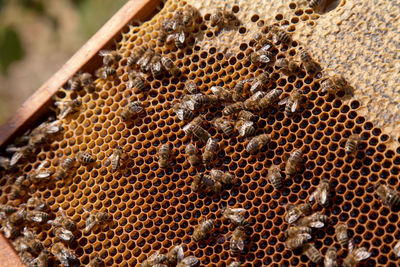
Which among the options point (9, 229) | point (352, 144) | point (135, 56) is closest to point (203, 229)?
point (352, 144)

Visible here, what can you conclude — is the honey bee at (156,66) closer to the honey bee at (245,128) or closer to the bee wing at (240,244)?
the honey bee at (245,128)

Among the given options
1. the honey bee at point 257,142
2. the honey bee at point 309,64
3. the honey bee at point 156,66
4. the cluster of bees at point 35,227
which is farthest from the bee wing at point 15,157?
the honey bee at point 309,64

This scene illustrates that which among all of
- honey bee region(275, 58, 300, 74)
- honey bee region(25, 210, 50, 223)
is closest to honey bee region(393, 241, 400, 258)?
honey bee region(275, 58, 300, 74)

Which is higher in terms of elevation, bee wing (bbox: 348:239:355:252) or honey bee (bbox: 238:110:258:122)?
honey bee (bbox: 238:110:258:122)

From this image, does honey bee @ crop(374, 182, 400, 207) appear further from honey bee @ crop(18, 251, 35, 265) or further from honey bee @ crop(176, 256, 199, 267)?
honey bee @ crop(18, 251, 35, 265)

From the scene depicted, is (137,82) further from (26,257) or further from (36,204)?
(26,257)

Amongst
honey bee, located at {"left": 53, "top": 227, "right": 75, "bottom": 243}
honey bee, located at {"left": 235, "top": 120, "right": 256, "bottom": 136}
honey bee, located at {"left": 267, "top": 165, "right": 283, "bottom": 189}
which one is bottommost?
honey bee, located at {"left": 53, "top": 227, "right": 75, "bottom": 243}

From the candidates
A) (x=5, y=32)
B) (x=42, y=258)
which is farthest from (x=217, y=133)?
(x=5, y=32)
